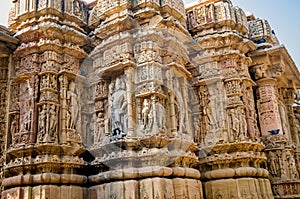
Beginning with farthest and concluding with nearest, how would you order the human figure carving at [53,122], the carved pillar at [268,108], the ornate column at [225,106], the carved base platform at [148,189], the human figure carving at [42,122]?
the carved pillar at [268,108]
the ornate column at [225,106]
the human figure carving at [53,122]
the human figure carving at [42,122]
the carved base platform at [148,189]

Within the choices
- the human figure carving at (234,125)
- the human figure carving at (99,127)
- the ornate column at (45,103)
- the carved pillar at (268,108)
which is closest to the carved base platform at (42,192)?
the ornate column at (45,103)

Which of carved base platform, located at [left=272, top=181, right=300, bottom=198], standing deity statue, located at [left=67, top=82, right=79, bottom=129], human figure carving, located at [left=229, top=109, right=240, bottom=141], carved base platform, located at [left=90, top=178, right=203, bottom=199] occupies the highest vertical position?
standing deity statue, located at [left=67, top=82, right=79, bottom=129]

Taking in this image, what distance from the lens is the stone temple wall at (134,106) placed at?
26.3 ft

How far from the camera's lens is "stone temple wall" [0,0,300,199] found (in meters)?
8.03

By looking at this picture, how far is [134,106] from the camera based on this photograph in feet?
27.5

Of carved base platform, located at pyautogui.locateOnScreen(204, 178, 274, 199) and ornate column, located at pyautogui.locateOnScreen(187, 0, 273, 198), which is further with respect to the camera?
ornate column, located at pyautogui.locateOnScreen(187, 0, 273, 198)

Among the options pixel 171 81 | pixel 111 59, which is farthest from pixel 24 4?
pixel 171 81

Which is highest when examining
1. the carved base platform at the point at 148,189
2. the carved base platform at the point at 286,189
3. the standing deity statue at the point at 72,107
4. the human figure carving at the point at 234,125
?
the standing deity statue at the point at 72,107

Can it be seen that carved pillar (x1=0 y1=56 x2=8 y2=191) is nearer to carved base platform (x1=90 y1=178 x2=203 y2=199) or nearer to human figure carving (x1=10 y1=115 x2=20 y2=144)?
human figure carving (x1=10 y1=115 x2=20 y2=144)

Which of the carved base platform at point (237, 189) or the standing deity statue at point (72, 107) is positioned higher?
the standing deity statue at point (72, 107)

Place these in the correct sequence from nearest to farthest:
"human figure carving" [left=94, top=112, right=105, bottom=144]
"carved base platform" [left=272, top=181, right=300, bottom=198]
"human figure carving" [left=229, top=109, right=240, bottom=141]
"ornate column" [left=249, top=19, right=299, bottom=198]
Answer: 1. "human figure carving" [left=94, top=112, right=105, bottom=144]
2. "human figure carving" [left=229, top=109, right=240, bottom=141]
3. "carved base platform" [left=272, top=181, right=300, bottom=198]
4. "ornate column" [left=249, top=19, right=299, bottom=198]

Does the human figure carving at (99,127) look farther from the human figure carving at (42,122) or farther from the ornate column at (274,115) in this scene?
the ornate column at (274,115)

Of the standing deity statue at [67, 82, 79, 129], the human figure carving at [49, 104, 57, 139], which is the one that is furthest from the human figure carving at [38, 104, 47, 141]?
the standing deity statue at [67, 82, 79, 129]

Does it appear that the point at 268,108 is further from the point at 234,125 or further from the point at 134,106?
the point at 134,106
